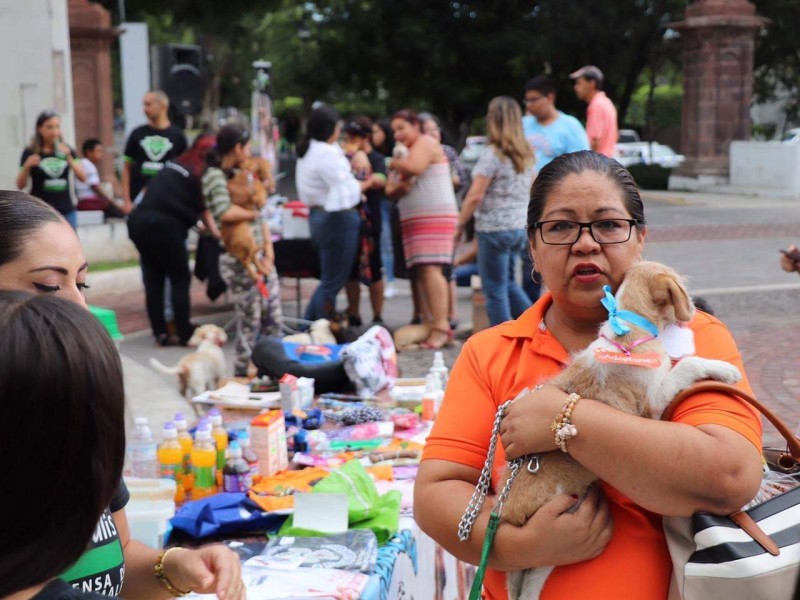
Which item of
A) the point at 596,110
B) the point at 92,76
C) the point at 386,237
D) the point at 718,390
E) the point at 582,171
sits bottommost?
the point at 386,237

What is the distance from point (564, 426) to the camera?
2.05 metres

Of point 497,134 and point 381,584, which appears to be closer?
point 381,584

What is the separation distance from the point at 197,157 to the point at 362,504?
5.87 meters

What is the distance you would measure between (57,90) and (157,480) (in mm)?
10899

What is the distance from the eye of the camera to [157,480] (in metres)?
3.96

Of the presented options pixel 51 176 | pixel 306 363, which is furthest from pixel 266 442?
pixel 51 176

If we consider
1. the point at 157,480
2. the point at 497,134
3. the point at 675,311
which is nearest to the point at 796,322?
the point at 497,134

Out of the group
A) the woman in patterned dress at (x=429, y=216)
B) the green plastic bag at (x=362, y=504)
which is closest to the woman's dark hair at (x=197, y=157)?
the woman in patterned dress at (x=429, y=216)

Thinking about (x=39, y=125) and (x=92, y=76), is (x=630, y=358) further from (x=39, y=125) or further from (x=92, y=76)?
(x=92, y=76)

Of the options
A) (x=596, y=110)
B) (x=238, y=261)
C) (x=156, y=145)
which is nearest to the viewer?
(x=238, y=261)

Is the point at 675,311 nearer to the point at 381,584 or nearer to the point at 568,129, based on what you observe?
the point at 381,584

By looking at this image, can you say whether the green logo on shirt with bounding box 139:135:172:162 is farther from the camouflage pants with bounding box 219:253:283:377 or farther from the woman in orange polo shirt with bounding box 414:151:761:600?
the woman in orange polo shirt with bounding box 414:151:761:600

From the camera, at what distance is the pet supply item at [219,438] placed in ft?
13.9

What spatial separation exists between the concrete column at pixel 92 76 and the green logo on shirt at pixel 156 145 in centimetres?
780
